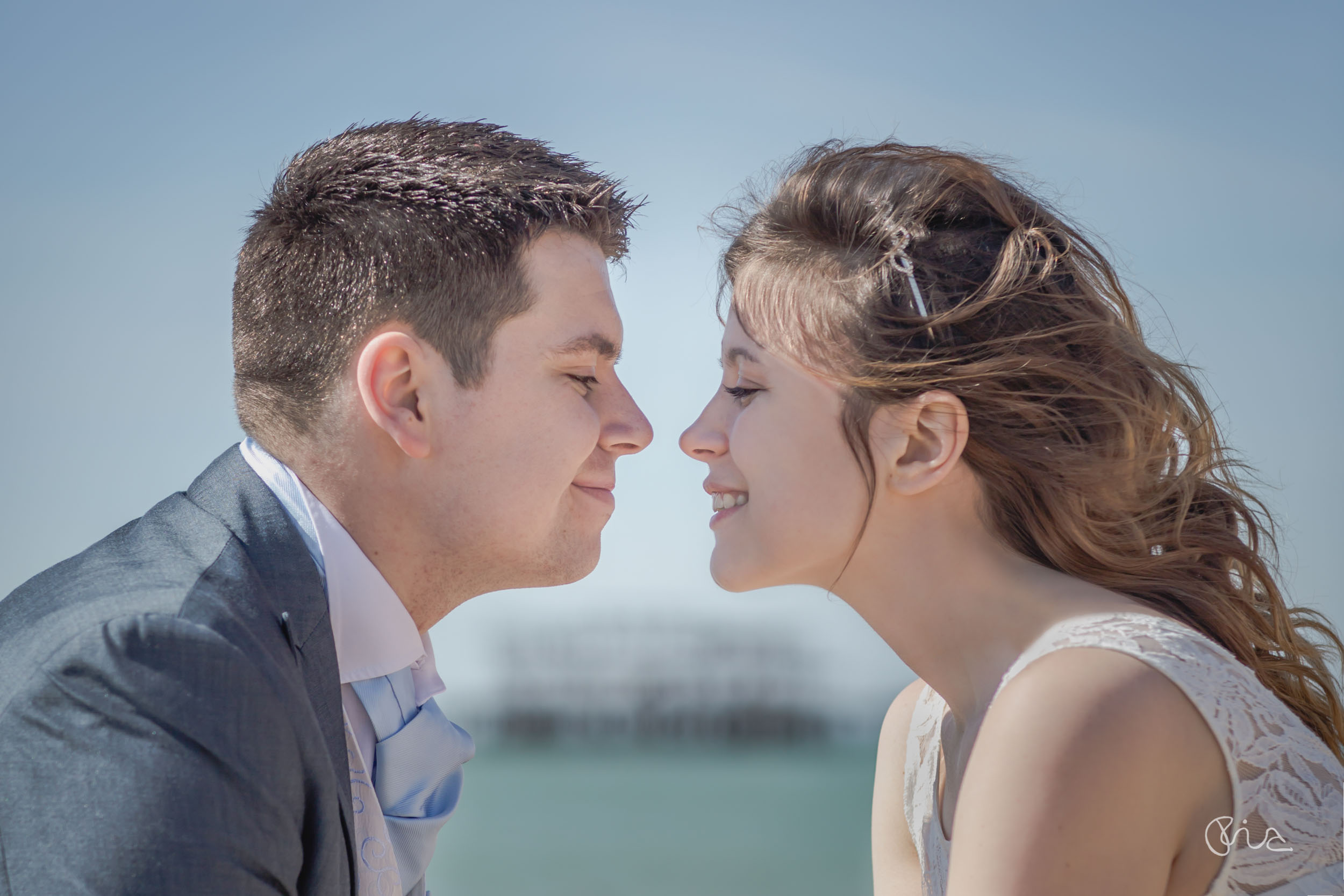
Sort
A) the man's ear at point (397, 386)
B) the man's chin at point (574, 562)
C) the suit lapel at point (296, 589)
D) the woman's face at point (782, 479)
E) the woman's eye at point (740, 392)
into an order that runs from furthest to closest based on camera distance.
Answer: the man's chin at point (574, 562) → the man's ear at point (397, 386) → the woman's eye at point (740, 392) → the woman's face at point (782, 479) → the suit lapel at point (296, 589)

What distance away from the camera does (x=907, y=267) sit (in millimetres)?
2943

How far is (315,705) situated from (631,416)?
170 centimetres

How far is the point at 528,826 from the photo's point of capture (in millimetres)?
39438

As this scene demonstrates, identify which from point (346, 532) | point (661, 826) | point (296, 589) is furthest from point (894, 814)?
point (661, 826)

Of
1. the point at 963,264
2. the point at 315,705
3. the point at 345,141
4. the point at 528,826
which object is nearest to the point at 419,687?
the point at 315,705

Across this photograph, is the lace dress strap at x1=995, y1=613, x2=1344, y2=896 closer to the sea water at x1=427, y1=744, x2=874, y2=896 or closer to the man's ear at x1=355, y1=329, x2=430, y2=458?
the man's ear at x1=355, y1=329, x2=430, y2=458

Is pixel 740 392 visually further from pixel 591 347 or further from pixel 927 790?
pixel 927 790

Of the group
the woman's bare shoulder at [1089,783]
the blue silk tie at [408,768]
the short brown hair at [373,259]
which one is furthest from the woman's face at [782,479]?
the blue silk tie at [408,768]

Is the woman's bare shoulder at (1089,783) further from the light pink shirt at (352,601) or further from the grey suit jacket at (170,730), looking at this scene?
the light pink shirt at (352,601)

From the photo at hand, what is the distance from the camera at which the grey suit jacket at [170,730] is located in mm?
2035

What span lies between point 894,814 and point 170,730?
2.33 m

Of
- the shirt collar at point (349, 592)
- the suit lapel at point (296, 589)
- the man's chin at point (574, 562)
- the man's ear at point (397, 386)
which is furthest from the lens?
the man's chin at point (574, 562)
